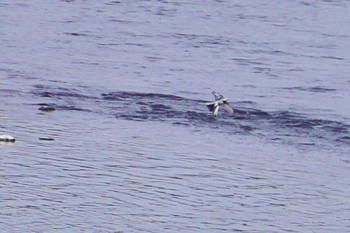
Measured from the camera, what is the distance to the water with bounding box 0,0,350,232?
32.3 ft

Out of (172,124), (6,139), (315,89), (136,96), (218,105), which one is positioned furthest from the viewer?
(315,89)

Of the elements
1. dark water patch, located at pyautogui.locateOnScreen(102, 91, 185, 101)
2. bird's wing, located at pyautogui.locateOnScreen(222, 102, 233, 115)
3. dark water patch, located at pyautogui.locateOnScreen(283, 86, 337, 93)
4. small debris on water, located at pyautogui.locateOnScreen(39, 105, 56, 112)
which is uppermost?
dark water patch, located at pyautogui.locateOnScreen(283, 86, 337, 93)

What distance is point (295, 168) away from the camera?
1158 cm

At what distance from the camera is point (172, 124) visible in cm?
1366

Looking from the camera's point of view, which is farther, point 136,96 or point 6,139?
point 136,96

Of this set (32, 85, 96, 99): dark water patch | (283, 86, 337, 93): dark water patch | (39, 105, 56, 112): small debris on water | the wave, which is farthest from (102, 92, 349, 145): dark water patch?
(283, 86, 337, 93): dark water patch

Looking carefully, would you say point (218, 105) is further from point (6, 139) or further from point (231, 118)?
point (6, 139)

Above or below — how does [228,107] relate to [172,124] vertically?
above

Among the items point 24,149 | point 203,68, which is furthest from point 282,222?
point 203,68

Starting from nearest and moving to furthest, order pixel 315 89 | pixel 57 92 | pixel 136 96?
pixel 136 96, pixel 57 92, pixel 315 89

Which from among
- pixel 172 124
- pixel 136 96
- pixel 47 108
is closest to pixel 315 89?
pixel 136 96

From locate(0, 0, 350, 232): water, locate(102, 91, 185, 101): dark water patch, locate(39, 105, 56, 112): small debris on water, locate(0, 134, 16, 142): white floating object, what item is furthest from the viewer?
locate(102, 91, 185, 101): dark water patch

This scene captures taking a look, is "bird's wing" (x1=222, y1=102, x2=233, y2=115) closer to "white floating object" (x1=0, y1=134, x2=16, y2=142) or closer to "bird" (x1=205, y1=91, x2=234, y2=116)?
"bird" (x1=205, y1=91, x2=234, y2=116)

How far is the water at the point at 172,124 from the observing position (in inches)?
388
